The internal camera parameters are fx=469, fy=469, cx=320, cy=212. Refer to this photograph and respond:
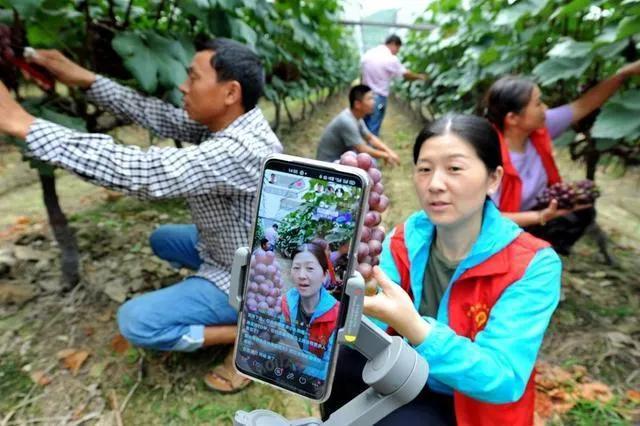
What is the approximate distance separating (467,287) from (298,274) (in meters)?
0.68

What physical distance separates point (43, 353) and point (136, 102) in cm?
128

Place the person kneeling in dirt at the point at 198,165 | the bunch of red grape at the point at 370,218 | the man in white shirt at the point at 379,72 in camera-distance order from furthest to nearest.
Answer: the man in white shirt at the point at 379,72, the person kneeling in dirt at the point at 198,165, the bunch of red grape at the point at 370,218

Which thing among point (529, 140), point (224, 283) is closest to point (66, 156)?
point (224, 283)

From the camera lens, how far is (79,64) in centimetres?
218

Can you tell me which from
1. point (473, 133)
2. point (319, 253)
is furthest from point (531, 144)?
point (319, 253)

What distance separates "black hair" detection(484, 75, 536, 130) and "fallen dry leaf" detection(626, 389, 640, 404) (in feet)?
4.64

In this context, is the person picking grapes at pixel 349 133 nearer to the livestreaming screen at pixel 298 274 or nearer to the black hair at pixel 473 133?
the black hair at pixel 473 133

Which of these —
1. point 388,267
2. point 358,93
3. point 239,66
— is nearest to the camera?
point 388,267

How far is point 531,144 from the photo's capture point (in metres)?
2.53

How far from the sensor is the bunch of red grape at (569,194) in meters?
2.43

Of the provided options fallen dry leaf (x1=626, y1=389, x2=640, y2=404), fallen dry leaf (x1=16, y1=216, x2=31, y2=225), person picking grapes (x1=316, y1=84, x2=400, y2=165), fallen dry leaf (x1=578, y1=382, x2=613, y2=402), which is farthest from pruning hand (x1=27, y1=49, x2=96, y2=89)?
fallen dry leaf (x1=626, y1=389, x2=640, y2=404)

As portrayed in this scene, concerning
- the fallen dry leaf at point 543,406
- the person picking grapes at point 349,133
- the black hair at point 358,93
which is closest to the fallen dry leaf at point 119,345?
the fallen dry leaf at point 543,406

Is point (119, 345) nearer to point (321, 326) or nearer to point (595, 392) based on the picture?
point (321, 326)

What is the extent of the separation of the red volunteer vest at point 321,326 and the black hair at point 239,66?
1333 mm
